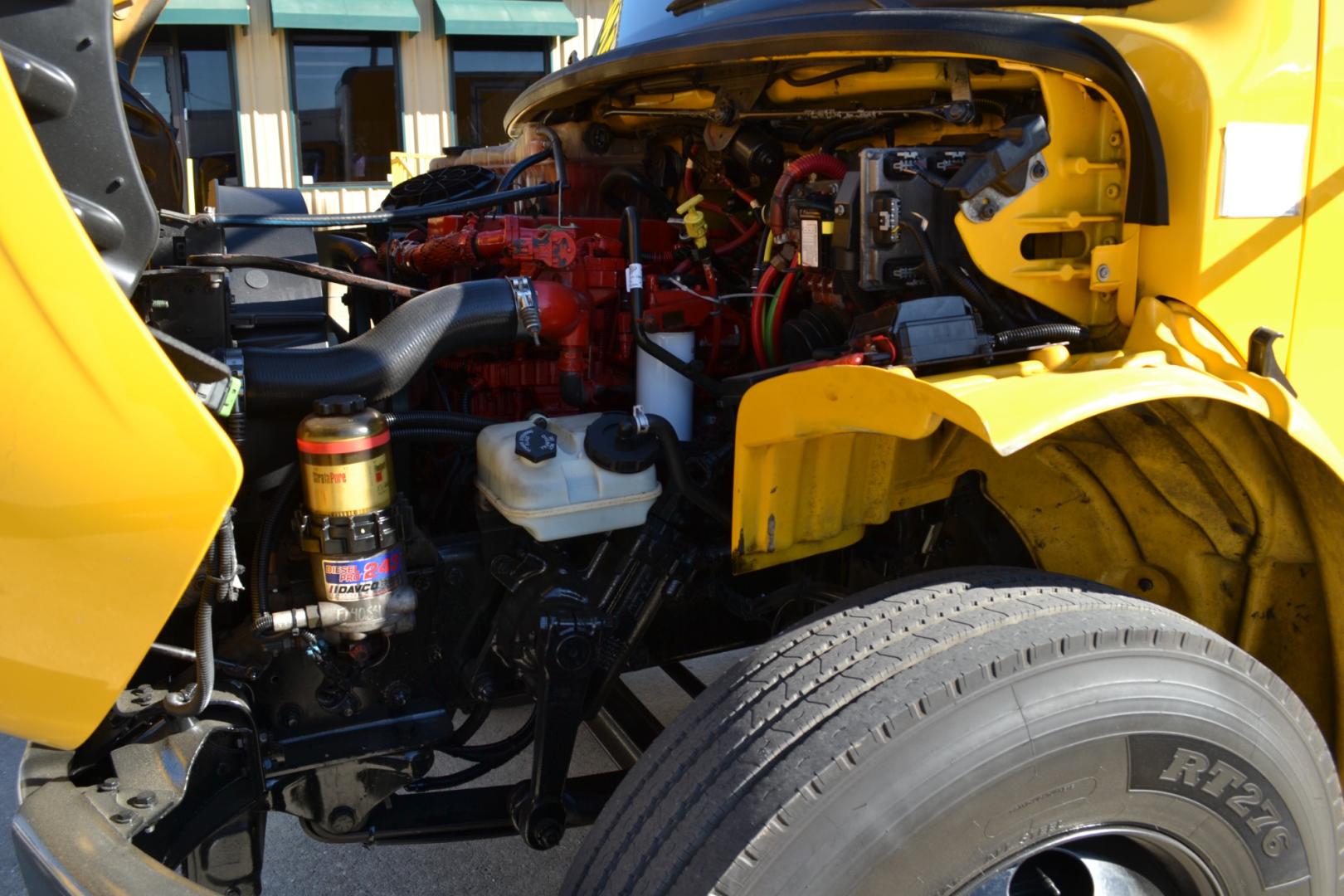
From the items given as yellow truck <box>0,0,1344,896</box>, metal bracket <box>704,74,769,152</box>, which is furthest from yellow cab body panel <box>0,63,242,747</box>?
metal bracket <box>704,74,769,152</box>

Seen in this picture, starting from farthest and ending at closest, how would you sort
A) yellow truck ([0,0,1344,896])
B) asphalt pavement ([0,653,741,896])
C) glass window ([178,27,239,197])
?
glass window ([178,27,239,197]), asphalt pavement ([0,653,741,896]), yellow truck ([0,0,1344,896])

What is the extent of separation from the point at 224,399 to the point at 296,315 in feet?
3.85

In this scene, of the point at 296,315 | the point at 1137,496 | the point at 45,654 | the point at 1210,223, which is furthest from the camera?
the point at 296,315

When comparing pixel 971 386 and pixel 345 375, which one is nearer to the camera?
pixel 971 386

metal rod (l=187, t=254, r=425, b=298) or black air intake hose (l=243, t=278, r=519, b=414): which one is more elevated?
metal rod (l=187, t=254, r=425, b=298)

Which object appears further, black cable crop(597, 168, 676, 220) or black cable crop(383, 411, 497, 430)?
black cable crop(597, 168, 676, 220)

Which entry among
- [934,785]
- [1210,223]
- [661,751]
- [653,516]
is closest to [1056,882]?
[934,785]

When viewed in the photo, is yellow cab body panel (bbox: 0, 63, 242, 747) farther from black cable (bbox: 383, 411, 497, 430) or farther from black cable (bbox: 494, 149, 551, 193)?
black cable (bbox: 494, 149, 551, 193)

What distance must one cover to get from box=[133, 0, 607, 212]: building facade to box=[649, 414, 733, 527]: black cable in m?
12.3

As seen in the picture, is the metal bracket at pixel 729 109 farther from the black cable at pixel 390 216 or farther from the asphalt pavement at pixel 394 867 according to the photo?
the asphalt pavement at pixel 394 867

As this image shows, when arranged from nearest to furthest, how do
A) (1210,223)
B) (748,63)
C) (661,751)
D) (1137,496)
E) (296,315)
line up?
1. (661,751)
2. (1210,223)
3. (1137,496)
4. (748,63)
5. (296,315)

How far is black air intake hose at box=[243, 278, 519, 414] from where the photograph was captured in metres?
2.12

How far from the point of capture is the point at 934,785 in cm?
161

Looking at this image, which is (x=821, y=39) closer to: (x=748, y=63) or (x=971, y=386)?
(x=748, y=63)
